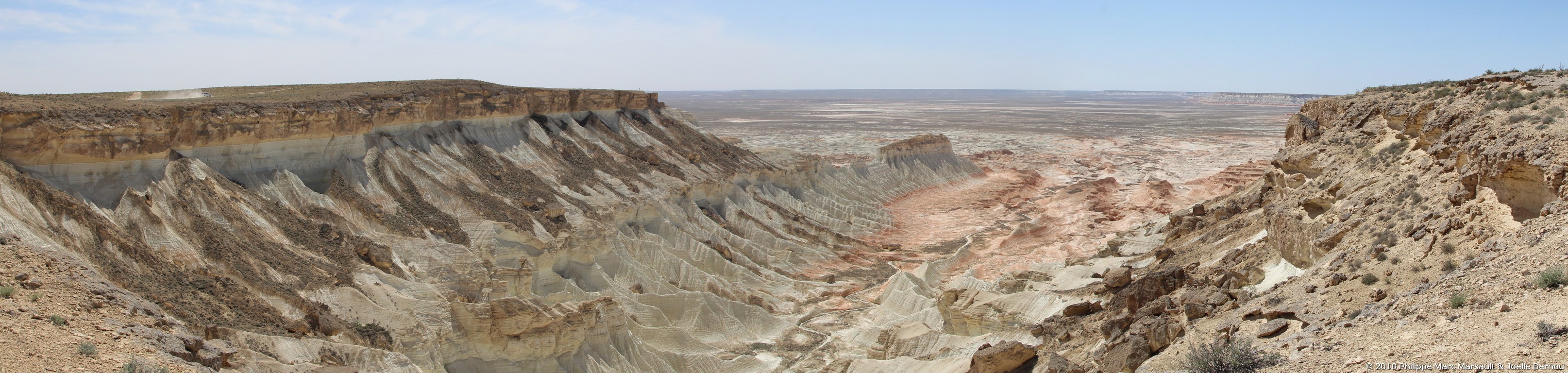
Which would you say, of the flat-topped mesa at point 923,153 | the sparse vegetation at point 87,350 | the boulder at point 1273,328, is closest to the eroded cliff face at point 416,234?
the sparse vegetation at point 87,350

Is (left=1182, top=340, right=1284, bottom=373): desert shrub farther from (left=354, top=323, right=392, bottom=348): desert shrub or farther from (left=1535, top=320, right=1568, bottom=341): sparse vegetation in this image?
(left=354, top=323, right=392, bottom=348): desert shrub

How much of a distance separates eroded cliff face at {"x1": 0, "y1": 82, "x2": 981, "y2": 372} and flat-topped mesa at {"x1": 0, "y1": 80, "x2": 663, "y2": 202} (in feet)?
0.18

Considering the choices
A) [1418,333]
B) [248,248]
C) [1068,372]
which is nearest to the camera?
[1418,333]

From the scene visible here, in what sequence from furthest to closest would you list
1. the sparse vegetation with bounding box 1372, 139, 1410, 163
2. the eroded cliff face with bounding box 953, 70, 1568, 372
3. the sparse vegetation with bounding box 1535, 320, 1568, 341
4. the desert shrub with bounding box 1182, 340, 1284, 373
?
the sparse vegetation with bounding box 1372, 139, 1410, 163
the desert shrub with bounding box 1182, 340, 1284, 373
the eroded cliff face with bounding box 953, 70, 1568, 372
the sparse vegetation with bounding box 1535, 320, 1568, 341

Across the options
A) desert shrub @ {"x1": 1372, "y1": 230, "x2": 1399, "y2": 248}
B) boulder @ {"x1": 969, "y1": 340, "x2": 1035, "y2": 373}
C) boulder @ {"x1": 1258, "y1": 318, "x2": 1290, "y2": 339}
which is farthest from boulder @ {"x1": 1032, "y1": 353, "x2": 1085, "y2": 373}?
desert shrub @ {"x1": 1372, "y1": 230, "x2": 1399, "y2": 248}

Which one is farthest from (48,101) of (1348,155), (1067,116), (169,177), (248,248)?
(1067,116)

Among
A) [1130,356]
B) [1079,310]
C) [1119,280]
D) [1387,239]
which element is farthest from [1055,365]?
[1119,280]

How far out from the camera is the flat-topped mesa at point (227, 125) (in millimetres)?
19078

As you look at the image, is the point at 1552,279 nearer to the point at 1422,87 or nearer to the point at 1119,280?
the point at 1119,280

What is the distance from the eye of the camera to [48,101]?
21.1m

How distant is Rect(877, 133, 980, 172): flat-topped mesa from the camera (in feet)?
207

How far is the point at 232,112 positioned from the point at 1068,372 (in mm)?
21806

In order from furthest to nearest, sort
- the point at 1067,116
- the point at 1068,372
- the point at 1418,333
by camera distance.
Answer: the point at 1067,116 → the point at 1068,372 → the point at 1418,333

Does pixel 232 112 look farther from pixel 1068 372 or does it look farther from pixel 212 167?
pixel 1068 372
